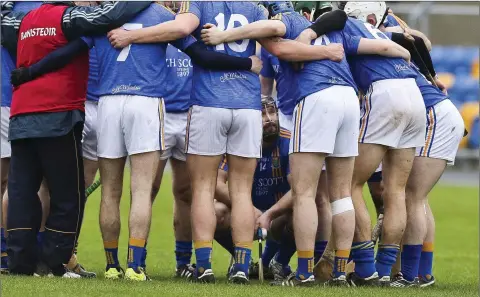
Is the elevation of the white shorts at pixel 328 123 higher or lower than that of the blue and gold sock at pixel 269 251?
higher

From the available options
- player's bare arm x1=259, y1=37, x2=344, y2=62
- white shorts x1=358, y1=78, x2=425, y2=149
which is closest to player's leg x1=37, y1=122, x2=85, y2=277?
player's bare arm x1=259, y1=37, x2=344, y2=62

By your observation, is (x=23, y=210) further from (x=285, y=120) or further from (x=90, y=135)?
(x=285, y=120)

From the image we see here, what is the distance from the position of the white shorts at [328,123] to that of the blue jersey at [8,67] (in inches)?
107

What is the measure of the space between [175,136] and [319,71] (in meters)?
1.72

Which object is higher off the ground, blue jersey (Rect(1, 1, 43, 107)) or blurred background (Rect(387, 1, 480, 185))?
blue jersey (Rect(1, 1, 43, 107))

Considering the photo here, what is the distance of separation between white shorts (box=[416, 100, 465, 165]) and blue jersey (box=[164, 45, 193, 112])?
2.21 meters

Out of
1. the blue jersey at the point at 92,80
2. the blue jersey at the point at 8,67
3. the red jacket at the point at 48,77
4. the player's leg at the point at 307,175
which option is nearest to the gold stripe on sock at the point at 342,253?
the player's leg at the point at 307,175

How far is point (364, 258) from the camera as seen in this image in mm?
9641

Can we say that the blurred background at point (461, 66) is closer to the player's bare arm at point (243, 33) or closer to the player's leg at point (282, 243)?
the player's leg at point (282, 243)

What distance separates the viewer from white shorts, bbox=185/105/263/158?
9.35m

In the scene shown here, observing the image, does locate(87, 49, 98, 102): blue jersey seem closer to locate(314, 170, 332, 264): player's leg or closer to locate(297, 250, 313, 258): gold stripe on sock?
locate(314, 170, 332, 264): player's leg

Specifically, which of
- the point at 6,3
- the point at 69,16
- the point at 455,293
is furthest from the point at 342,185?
the point at 6,3

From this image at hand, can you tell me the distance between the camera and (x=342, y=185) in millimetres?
9438

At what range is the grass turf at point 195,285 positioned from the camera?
332 inches
